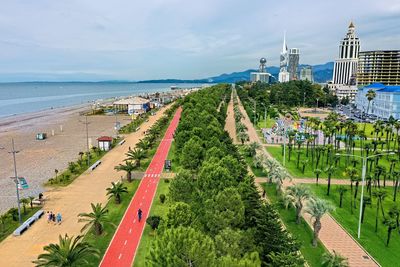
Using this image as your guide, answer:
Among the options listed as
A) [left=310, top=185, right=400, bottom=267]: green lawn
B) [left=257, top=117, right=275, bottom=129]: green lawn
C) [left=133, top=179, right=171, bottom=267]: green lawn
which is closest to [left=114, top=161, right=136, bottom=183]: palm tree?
[left=133, top=179, right=171, bottom=267]: green lawn

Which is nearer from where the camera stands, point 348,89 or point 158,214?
point 158,214

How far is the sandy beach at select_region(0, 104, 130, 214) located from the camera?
47.2 meters

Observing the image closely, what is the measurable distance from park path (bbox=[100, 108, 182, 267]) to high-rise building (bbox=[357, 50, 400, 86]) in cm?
15818

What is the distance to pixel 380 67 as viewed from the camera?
557 feet

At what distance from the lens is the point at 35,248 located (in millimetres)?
28562

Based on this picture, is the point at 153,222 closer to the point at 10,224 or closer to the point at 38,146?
the point at 10,224

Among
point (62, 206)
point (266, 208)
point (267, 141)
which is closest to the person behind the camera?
point (266, 208)

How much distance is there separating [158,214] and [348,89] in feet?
601

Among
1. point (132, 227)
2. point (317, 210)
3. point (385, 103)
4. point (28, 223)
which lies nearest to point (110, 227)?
point (132, 227)

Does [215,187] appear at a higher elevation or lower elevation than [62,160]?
higher

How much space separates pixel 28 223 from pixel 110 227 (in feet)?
27.5

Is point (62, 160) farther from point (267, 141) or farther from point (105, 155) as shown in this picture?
point (267, 141)

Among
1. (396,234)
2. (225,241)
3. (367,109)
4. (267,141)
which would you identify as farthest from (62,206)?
(367,109)

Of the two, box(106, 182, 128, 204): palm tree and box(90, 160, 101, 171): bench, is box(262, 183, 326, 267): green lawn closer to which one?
box(106, 182, 128, 204): palm tree
